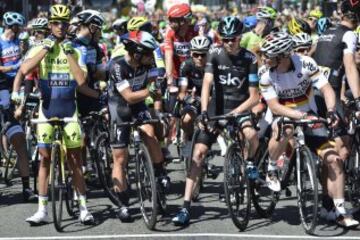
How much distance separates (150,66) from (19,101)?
153cm

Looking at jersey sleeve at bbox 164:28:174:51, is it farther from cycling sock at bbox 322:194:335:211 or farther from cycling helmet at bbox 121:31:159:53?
cycling sock at bbox 322:194:335:211

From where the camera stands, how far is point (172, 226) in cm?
885

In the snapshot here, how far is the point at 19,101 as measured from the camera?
943cm

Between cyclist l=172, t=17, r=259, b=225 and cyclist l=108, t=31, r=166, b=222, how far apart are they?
0.49 metres

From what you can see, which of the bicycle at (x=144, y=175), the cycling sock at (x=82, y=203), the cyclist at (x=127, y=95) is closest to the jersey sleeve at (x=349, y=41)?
the cyclist at (x=127, y=95)

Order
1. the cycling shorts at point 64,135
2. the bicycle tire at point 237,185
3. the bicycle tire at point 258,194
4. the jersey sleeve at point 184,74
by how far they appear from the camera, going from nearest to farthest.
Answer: the bicycle tire at point 237,185 → the cycling shorts at point 64,135 → the bicycle tire at point 258,194 → the jersey sleeve at point 184,74

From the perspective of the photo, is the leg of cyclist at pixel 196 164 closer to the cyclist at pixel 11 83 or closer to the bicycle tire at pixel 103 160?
→ the bicycle tire at pixel 103 160

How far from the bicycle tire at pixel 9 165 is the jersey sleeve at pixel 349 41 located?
4.71m

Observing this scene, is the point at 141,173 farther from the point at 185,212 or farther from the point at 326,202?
the point at 326,202

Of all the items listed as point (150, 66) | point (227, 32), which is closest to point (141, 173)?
point (150, 66)

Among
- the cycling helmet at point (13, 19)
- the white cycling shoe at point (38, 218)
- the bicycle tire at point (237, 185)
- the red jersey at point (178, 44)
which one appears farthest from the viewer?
the cycling helmet at point (13, 19)

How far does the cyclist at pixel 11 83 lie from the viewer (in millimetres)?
10609

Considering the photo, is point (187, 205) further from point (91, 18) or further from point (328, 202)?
point (91, 18)

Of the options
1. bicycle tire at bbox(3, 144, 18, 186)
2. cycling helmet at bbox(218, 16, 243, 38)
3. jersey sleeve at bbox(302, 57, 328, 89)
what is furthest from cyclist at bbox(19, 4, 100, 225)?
bicycle tire at bbox(3, 144, 18, 186)
